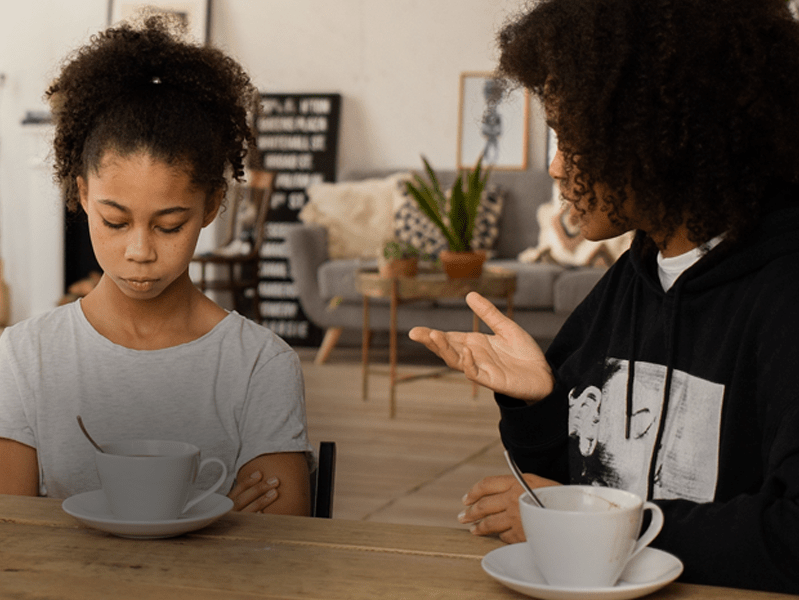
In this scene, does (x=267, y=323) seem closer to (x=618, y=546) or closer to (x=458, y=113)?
(x=458, y=113)

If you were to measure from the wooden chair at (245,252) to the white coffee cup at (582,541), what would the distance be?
15.8 feet

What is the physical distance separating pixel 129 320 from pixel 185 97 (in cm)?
27

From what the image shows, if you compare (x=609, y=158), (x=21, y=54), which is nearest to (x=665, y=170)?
(x=609, y=158)

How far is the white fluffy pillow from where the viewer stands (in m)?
5.38

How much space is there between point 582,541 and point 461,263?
125 inches

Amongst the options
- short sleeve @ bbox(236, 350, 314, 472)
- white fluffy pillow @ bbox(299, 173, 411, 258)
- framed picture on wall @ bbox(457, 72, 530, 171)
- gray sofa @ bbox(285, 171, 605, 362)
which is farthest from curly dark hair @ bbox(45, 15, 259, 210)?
framed picture on wall @ bbox(457, 72, 530, 171)

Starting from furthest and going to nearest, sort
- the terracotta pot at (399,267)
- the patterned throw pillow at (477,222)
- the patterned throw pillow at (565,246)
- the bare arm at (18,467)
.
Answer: the patterned throw pillow at (477,222) → the patterned throw pillow at (565,246) → the terracotta pot at (399,267) → the bare arm at (18,467)

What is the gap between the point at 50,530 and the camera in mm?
707

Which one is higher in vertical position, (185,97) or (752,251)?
(185,97)

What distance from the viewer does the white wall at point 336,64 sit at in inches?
230

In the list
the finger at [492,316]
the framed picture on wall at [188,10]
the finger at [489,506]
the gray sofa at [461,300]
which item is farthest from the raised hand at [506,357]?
the framed picture on wall at [188,10]

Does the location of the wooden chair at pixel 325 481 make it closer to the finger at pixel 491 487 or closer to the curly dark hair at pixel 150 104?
the finger at pixel 491 487

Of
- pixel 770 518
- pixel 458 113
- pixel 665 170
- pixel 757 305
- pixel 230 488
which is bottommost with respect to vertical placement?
pixel 230 488

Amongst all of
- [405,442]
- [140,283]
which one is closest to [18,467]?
[140,283]
